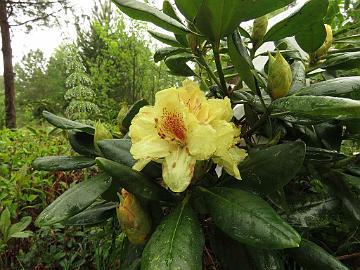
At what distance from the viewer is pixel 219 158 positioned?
0.56m

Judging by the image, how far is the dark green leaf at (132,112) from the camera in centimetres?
76

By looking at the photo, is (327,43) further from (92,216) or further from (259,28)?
(92,216)

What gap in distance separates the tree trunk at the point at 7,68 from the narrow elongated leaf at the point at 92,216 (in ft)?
22.8

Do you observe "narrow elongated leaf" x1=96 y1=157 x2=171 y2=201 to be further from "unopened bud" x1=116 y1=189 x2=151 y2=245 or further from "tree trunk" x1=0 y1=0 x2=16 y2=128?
"tree trunk" x1=0 y1=0 x2=16 y2=128

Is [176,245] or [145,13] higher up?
[145,13]

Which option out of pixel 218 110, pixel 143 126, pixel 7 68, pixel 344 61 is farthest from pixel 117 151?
pixel 7 68

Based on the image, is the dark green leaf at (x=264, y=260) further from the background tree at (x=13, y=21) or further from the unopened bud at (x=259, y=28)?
the background tree at (x=13, y=21)

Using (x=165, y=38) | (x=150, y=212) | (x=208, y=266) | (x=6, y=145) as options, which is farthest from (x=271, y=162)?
(x=6, y=145)

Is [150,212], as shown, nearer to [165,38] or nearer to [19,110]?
[165,38]

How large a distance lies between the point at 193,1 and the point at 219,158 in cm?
23

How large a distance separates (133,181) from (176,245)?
0.40 ft

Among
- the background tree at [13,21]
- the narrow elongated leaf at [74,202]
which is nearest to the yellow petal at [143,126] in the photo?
the narrow elongated leaf at [74,202]

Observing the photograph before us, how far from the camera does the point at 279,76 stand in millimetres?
598

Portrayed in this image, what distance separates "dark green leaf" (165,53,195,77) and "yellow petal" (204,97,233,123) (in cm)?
24
